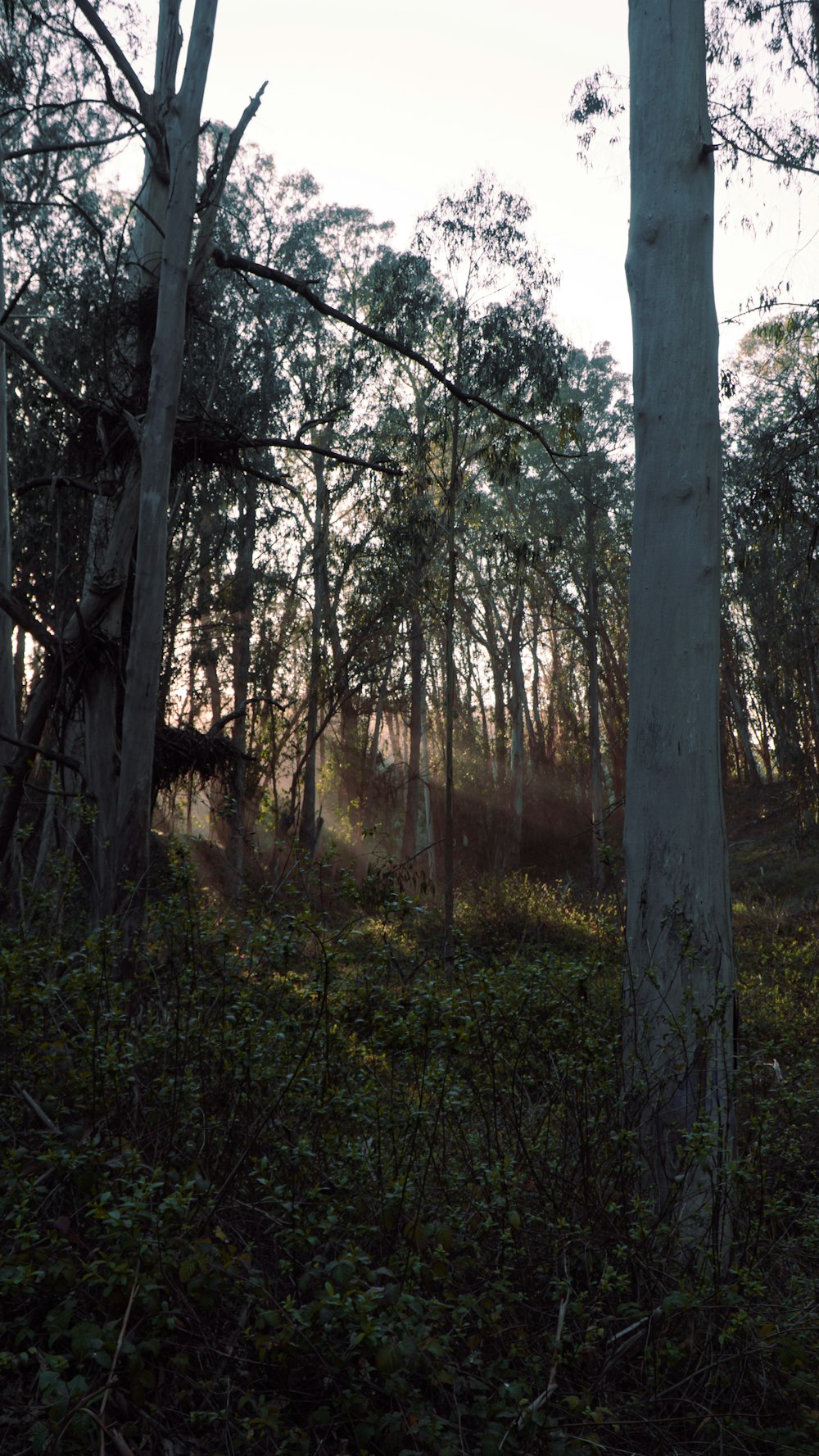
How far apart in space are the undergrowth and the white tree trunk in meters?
0.17

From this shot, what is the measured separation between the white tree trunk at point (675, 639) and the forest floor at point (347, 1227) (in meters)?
0.18

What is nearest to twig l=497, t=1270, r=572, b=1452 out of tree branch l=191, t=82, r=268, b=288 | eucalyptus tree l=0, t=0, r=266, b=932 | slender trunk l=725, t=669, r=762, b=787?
eucalyptus tree l=0, t=0, r=266, b=932

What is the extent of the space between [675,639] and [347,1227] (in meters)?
2.11

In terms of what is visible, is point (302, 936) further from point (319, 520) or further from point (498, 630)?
point (498, 630)

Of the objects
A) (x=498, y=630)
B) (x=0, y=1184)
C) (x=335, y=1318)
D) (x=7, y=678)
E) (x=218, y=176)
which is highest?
(x=498, y=630)

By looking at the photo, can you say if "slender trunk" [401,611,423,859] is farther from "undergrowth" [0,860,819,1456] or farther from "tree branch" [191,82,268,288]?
"undergrowth" [0,860,819,1456]

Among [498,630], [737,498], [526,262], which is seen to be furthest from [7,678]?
[498,630]

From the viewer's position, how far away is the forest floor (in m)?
1.97

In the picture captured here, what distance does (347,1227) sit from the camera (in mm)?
2312

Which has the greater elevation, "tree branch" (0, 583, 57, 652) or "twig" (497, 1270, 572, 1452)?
"tree branch" (0, 583, 57, 652)

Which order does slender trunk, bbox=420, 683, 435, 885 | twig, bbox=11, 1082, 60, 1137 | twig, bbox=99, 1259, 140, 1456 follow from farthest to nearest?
slender trunk, bbox=420, 683, 435, 885
twig, bbox=11, 1082, 60, 1137
twig, bbox=99, 1259, 140, 1456

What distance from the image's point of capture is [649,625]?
344 cm

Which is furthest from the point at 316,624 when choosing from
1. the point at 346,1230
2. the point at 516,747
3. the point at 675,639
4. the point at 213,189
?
the point at 346,1230

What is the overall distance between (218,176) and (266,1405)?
229 inches
